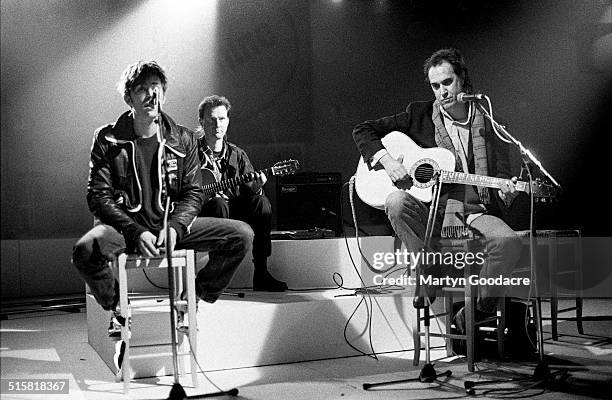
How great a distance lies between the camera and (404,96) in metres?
5.01

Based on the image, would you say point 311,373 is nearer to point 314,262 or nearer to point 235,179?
point 314,262

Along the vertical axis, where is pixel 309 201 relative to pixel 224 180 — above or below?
below

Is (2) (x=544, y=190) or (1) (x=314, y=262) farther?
(1) (x=314, y=262)

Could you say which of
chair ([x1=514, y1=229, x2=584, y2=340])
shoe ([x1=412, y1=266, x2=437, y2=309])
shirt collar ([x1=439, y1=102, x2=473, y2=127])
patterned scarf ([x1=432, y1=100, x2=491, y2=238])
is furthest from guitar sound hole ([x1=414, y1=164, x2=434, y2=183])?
chair ([x1=514, y1=229, x2=584, y2=340])

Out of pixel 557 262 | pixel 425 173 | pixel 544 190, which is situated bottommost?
pixel 557 262

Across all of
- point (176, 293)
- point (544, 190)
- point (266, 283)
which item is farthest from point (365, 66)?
point (176, 293)

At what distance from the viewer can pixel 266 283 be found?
4516 mm

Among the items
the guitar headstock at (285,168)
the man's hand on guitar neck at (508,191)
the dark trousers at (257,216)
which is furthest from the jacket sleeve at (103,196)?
the man's hand on guitar neck at (508,191)

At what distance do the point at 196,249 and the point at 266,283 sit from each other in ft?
3.27

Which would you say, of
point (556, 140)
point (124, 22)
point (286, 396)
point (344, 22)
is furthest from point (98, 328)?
point (556, 140)

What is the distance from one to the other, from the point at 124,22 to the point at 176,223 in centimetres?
99

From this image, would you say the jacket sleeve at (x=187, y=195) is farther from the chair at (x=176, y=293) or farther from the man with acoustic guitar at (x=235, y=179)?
the man with acoustic guitar at (x=235, y=179)

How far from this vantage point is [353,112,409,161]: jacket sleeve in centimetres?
421

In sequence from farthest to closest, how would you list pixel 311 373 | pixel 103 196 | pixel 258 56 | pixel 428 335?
1. pixel 258 56
2. pixel 311 373
3. pixel 428 335
4. pixel 103 196
